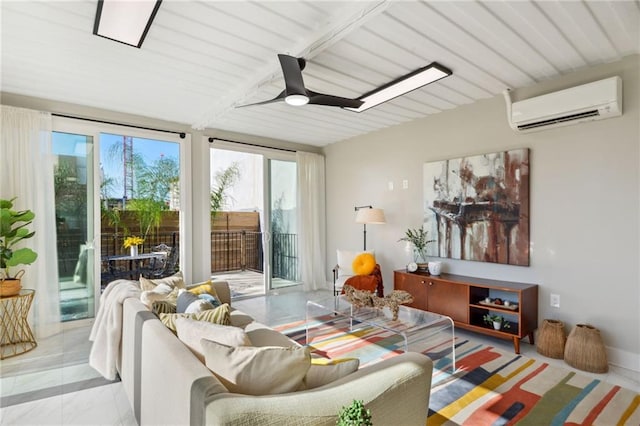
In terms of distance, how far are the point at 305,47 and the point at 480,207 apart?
8.61ft

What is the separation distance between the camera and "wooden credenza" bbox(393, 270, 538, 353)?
3.15 m

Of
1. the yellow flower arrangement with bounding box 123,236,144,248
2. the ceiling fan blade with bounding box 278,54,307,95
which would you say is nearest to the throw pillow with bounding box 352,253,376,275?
the ceiling fan blade with bounding box 278,54,307,95

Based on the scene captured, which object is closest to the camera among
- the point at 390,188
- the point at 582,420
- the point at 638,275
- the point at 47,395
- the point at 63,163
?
the point at 582,420

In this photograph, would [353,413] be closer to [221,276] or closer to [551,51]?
[551,51]

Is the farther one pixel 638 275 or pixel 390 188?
pixel 390 188

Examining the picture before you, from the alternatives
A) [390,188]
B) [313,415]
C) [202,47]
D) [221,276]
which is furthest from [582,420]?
[221,276]

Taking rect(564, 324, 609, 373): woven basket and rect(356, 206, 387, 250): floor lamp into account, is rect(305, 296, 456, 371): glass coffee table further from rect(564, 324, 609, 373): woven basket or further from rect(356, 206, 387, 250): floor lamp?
rect(356, 206, 387, 250): floor lamp

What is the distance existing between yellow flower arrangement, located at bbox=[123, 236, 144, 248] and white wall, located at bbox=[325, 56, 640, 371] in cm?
404

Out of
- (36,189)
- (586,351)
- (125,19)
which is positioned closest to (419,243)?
(586,351)

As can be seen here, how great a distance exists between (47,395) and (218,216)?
16.1ft

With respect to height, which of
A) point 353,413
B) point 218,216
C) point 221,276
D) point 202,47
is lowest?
point 221,276

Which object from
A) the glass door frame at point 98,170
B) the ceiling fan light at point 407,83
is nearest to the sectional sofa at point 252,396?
the ceiling fan light at point 407,83

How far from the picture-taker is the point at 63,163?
3885mm

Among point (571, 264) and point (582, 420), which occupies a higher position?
point (571, 264)
